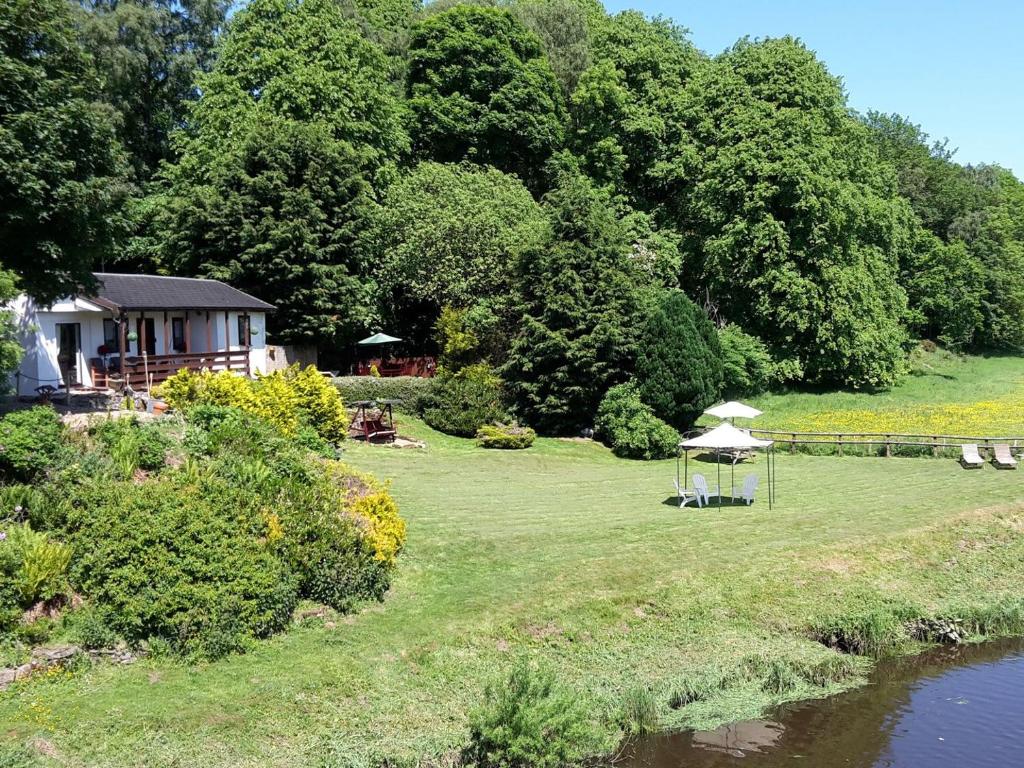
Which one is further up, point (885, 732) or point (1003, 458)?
point (1003, 458)

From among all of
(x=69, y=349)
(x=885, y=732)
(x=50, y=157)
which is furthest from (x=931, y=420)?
(x=50, y=157)

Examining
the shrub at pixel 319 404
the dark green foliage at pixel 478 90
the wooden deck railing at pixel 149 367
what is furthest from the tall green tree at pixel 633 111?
the shrub at pixel 319 404

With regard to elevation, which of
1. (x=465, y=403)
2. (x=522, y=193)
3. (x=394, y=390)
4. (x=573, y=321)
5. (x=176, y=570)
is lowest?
(x=176, y=570)

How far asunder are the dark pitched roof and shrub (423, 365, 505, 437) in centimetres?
790

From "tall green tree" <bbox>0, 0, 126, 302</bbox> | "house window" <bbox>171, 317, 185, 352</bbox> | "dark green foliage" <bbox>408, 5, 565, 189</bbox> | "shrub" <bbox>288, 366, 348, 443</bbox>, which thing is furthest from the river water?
"dark green foliage" <bbox>408, 5, 565, 189</bbox>

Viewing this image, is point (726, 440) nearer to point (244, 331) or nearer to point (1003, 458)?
point (1003, 458)

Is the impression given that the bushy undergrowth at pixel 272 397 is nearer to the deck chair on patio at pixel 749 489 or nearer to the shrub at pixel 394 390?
the shrub at pixel 394 390

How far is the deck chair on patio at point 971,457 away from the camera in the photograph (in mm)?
29641

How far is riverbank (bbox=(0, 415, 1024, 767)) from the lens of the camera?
40.7ft

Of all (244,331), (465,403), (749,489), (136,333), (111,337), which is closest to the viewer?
(749,489)

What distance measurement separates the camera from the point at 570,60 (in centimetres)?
5672

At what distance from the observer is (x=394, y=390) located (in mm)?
35812

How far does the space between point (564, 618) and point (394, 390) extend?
67.8 feet

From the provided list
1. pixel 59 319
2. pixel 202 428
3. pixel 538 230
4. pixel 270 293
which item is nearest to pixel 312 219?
pixel 270 293
